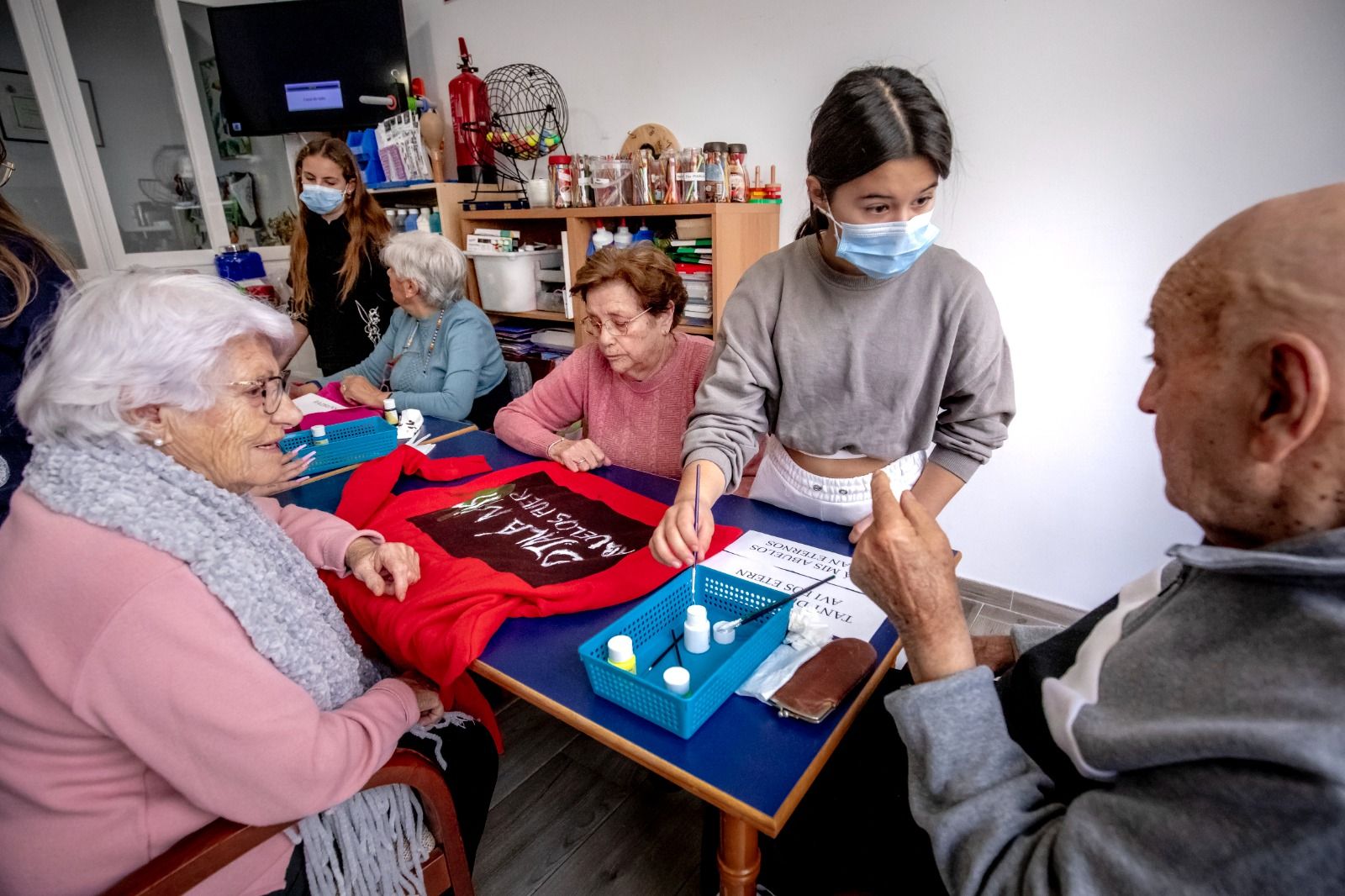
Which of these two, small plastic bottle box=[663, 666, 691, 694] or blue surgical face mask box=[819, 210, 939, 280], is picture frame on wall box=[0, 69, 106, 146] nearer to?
blue surgical face mask box=[819, 210, 939, 280]

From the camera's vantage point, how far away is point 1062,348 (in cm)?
242

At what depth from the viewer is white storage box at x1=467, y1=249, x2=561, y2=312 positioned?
3.45m

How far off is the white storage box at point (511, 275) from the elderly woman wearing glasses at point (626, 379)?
150 cm

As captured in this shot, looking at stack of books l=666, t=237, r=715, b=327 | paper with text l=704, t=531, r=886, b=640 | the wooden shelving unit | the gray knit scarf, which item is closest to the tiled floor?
the gray knit scarf

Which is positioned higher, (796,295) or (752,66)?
(752,66)

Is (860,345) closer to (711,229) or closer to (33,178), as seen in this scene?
(711,229)

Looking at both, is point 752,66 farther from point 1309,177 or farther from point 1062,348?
→ point 1309,177

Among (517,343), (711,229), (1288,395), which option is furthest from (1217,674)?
(517,343)

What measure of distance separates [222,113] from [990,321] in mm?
5228

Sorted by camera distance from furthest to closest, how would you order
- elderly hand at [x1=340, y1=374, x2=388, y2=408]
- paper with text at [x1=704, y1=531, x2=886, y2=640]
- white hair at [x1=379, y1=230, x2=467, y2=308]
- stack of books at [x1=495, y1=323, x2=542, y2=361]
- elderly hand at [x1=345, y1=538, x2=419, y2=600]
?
stack of books at [x1=495, y1=323, x2=542, y2=361]
white hair at [x1=379, y1=230, x2=467, y2=308]
elderly hand at [x1=340, y1=374, x2=388, y2=408]
elderly hand at [x1=345, y1=538, x2=419, y2=600]
paper with text at [x1=704, y1=531, x2=886, y2=640]

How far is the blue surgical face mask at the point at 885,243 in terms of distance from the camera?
1310 mm

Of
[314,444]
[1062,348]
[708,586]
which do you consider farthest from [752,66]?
[708,586]

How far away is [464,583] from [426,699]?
23 centimetres

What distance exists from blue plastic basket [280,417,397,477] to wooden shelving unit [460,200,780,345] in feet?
3.85
